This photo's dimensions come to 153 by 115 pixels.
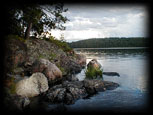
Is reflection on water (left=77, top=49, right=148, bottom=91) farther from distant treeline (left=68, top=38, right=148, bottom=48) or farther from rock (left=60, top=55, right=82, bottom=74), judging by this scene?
distant treeline (left=68, top=38, right=148, bottom=48)

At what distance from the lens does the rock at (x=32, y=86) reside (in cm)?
1031

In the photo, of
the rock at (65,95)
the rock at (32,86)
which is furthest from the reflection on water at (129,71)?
the rock at (32,86)

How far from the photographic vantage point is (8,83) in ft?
32.8

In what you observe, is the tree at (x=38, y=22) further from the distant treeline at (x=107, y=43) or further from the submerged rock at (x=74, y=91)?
the distant treeline at (x=107, y=43)

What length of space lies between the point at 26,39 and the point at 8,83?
9244 millimetres

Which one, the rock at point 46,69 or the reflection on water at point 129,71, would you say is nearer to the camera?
the reflection on water at point 129,71

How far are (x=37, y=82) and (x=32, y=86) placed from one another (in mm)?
604

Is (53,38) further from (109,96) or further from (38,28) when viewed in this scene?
(109,96)

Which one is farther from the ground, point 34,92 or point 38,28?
point 38,28

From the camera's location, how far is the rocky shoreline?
31.2 feet

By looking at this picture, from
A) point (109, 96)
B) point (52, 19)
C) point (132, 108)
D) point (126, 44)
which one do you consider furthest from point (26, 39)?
point (126, 44)

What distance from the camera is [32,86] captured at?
10789 millimetres

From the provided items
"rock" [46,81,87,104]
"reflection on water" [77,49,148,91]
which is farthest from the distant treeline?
"rock" [46,81,87,104]

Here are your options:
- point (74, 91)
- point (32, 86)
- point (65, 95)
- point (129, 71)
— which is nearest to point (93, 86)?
point (74, 91)
